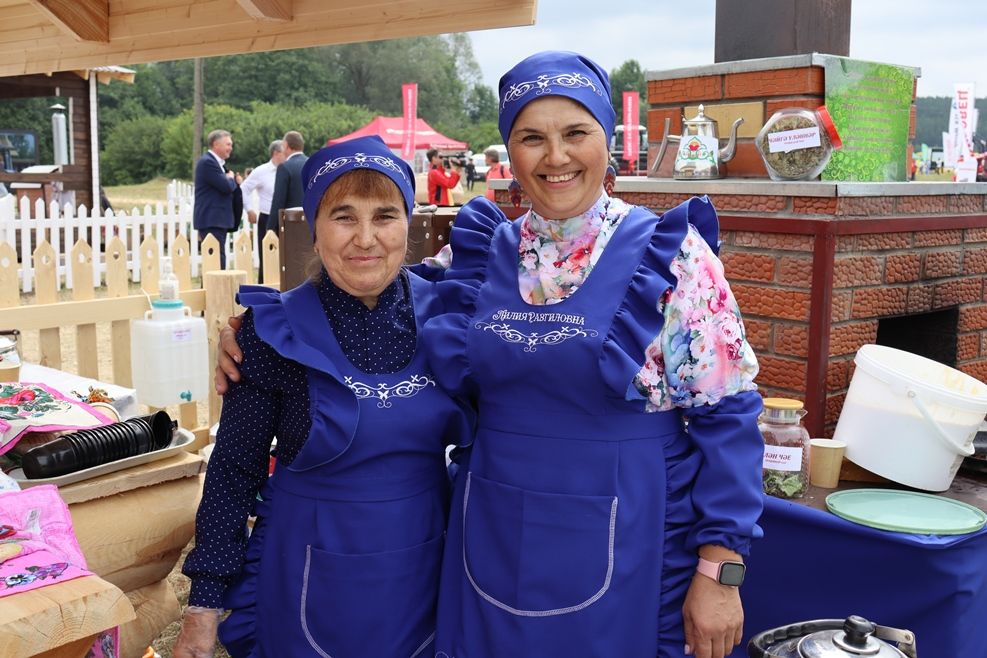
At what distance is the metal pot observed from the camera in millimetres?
1744

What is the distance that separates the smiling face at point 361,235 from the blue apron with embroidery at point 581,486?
0.28 meters

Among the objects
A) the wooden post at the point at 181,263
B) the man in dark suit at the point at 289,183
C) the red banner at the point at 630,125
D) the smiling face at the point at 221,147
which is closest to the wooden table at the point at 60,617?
the wooden post at the point at 181,263

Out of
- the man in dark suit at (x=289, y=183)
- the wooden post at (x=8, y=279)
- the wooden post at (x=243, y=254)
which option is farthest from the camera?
the man in dark suit at (x=289, y=183)

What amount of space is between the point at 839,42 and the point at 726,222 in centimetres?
84

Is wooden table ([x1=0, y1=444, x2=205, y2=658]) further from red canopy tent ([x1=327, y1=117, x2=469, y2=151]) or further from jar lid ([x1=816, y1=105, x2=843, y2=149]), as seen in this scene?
red canopy tent ([x1=327, y1=117, x2=469, y2=151])

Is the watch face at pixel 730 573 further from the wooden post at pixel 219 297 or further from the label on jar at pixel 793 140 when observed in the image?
the wooden post at pixel 219 297

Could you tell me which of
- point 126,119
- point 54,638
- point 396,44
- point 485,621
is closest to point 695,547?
point 485,621

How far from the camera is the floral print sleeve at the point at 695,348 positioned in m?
1.86

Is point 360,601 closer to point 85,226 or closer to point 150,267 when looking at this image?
point 150,267

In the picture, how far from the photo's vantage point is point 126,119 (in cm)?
4500

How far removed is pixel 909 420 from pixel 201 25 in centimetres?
303

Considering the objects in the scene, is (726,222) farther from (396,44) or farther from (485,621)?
(396,44)

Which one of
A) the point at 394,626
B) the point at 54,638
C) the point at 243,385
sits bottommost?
the point at 394,626

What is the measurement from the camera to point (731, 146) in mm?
3326
